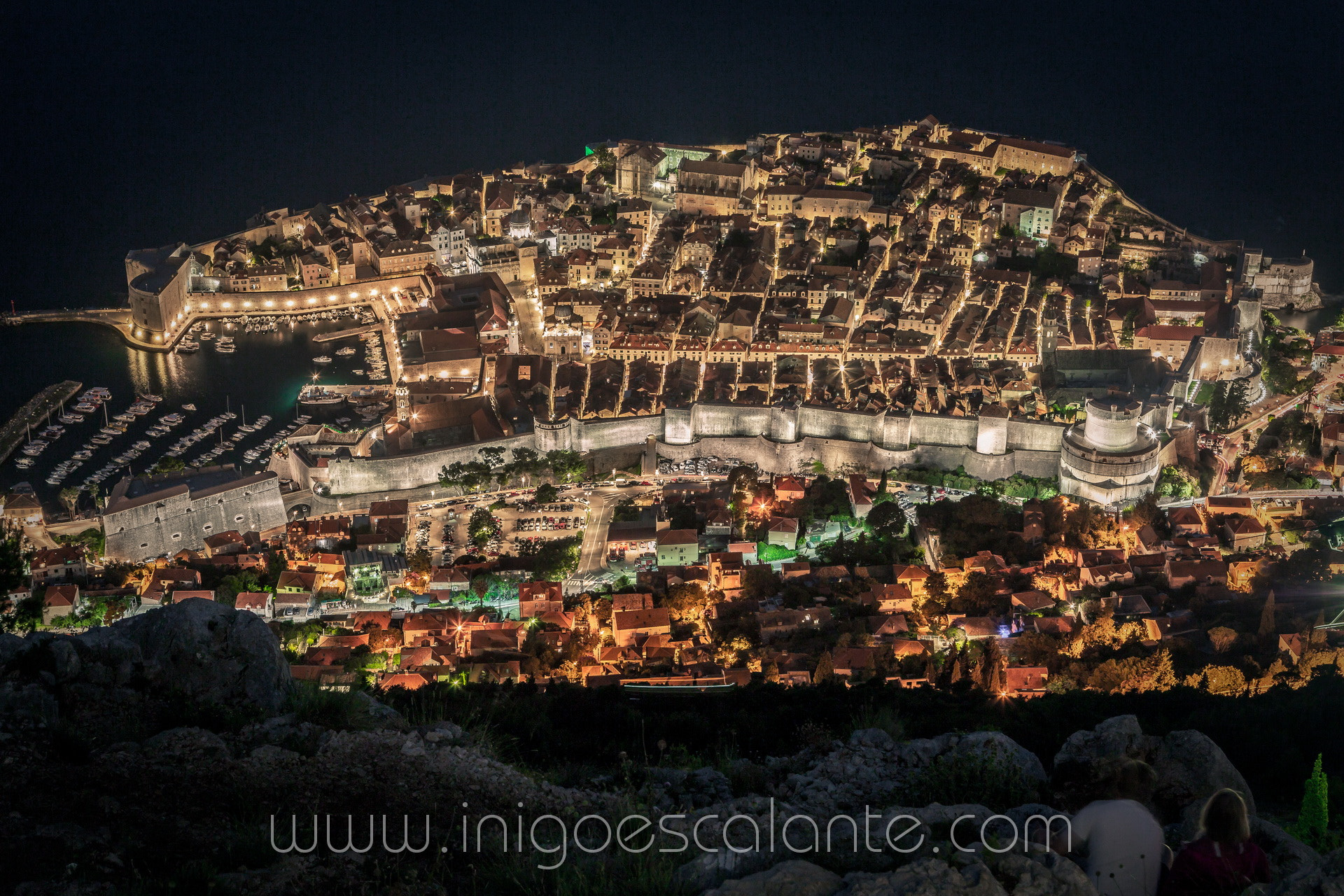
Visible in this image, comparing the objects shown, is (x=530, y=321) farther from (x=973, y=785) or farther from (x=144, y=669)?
(x=973, y=785)

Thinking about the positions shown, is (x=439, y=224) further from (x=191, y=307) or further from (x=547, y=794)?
(x=547, y=794)

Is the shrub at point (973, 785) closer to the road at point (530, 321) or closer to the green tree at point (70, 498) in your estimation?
the green tree at point (70, 498)

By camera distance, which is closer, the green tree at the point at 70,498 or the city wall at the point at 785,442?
the green tree at the point at 70,498

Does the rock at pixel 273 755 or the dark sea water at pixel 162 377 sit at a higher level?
the dark sea water at pixel 162 377

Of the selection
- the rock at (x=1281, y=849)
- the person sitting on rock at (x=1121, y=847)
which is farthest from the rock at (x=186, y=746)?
the rock at (x=1281, y=849)

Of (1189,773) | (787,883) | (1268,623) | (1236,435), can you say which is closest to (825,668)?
(1268,623)

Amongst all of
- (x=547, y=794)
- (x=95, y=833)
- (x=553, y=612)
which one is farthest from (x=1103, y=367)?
(x=95, y=833)
